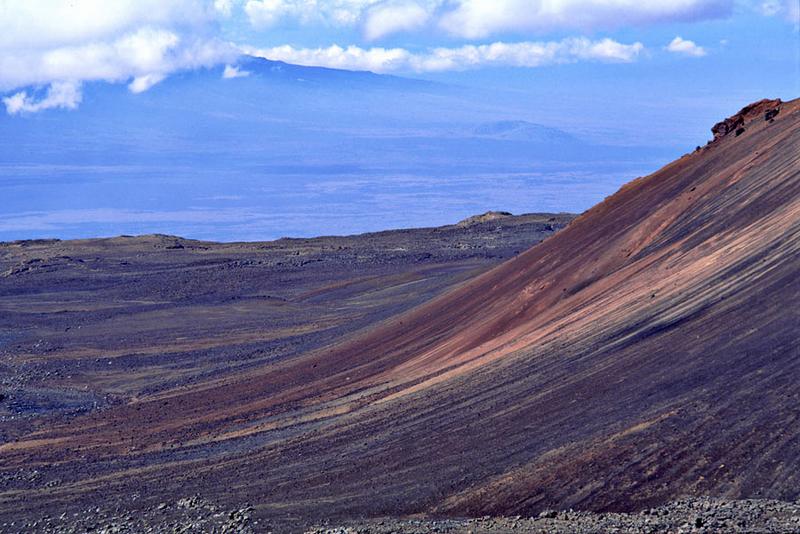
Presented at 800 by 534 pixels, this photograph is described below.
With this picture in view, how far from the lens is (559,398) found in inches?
811

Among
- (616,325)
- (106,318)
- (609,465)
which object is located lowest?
(609,465)

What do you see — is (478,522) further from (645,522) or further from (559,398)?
(559,398)

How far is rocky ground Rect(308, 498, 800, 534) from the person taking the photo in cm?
1427

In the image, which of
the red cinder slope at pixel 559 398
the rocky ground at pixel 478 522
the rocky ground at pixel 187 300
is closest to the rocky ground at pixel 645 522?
the rocky ground at pixel 478 522

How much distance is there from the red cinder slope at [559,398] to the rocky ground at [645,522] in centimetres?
72

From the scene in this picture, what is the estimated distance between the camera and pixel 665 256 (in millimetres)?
26266

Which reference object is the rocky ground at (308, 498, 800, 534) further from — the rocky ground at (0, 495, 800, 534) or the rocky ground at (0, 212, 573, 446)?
the rocky ground at (0, 212, 573, 446)

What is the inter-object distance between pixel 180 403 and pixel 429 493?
44.5 ft

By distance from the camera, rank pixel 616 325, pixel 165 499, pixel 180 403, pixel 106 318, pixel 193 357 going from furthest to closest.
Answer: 1. pixel 106 318
2. pixel 193 357
3. pixel 180 403
4. pixel 616 325
5. pixel 165 499

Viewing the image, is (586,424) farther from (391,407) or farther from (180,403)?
(180,403)

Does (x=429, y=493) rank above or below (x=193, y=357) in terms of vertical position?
below

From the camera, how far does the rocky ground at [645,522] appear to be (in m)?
14.3

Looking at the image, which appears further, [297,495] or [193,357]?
[193,357]

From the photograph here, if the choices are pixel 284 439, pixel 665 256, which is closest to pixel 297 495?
pixel 284 439
